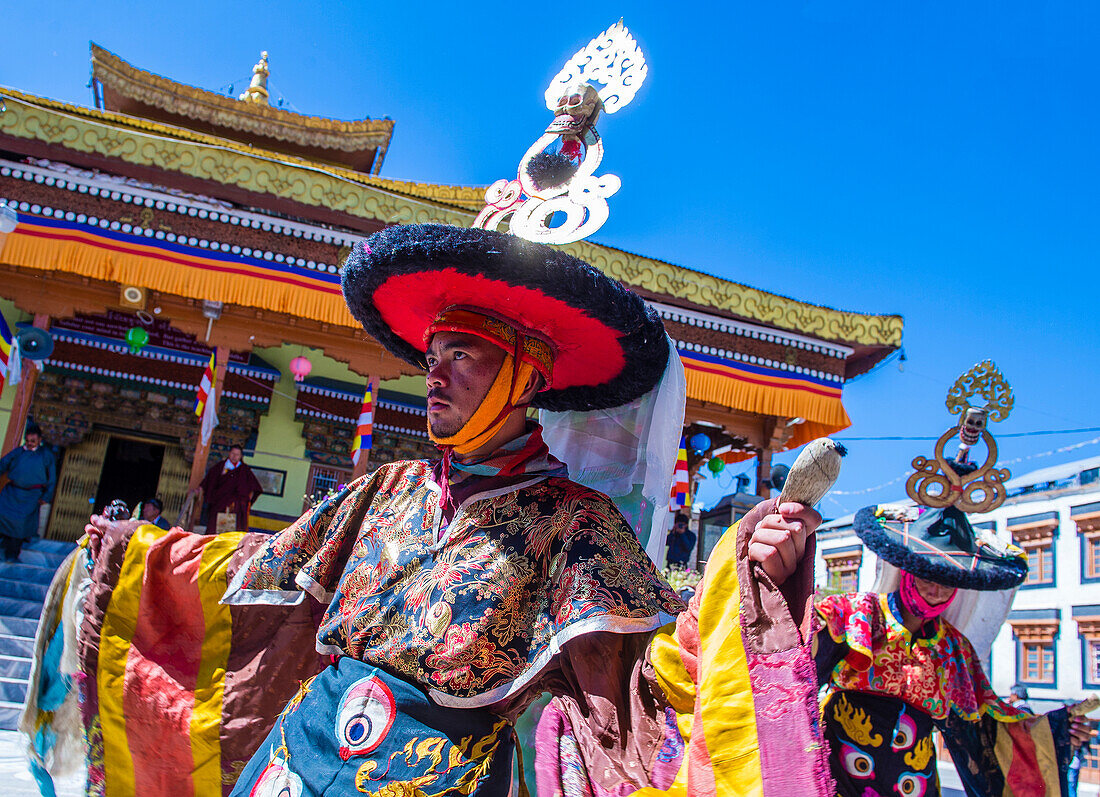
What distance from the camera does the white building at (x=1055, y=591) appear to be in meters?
19.0

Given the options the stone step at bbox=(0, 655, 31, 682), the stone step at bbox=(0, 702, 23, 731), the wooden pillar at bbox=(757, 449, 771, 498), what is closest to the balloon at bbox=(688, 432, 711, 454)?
the wooden pillar at bbox=(757, 449, 771, 498)

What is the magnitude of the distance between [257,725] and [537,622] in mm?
1105

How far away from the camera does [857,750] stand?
11.5 feet

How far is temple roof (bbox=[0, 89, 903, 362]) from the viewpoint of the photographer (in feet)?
24.3

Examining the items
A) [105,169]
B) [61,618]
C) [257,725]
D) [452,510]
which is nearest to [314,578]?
[452,510]

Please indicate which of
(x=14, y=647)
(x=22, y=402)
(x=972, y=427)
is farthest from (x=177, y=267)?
(x=972, y=427)

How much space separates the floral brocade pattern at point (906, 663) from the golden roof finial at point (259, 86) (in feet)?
49.6

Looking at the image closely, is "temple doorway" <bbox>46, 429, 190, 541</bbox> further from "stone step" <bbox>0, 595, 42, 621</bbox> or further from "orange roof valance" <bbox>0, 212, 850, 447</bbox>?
"stone step" <bbox>0, 595, 42, 621</bbox>

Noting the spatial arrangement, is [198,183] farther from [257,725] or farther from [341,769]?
[341,769]

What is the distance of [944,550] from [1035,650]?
20737mm

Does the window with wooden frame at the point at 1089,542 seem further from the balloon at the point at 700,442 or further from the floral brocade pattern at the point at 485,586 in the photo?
the floral brocade pattern at the point at 485,586

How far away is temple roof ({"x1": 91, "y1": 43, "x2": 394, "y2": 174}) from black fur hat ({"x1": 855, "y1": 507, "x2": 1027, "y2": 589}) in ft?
43.1

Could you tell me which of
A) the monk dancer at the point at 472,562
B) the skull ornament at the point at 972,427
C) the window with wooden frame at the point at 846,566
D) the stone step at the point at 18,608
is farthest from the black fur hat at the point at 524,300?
the window with wooden frame at the point at 846,566

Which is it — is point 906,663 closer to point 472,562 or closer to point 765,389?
point 472,562
